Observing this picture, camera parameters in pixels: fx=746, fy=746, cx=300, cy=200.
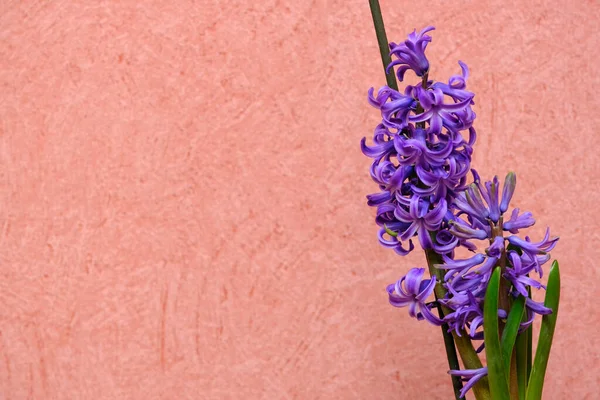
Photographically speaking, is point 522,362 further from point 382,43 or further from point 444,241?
point 382,43

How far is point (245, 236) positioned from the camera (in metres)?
0.80

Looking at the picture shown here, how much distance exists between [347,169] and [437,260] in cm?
30

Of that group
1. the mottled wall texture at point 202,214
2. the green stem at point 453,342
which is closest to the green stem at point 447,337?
the green stem at point 453,342

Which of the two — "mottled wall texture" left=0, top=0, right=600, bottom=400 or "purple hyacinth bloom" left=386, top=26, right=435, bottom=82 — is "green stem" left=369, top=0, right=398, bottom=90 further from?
"mottled wall texture" left=0, top=0, right=600, bottom=400

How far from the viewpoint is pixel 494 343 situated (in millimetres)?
502

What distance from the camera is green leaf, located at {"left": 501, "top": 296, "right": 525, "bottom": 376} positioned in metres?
0.52

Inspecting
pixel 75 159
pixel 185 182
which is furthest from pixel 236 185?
pixel 75 159

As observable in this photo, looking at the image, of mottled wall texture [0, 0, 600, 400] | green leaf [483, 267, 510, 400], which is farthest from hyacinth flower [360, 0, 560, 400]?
mottled wall texture [0, 0, 600, 400]

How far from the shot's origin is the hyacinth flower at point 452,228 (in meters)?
0.51

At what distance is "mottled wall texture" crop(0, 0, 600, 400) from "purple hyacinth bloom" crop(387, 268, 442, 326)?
0.90ft

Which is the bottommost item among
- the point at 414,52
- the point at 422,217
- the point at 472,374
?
the point at 472,374

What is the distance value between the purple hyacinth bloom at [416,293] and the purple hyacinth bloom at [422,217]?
2 cm

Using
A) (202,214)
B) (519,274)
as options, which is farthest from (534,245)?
(202,214)

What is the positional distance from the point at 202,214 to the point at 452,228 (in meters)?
0.36
